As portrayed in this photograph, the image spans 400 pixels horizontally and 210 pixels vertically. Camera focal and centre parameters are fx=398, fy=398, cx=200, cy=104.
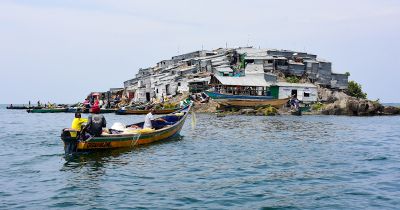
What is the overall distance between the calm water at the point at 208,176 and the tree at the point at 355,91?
5329cm

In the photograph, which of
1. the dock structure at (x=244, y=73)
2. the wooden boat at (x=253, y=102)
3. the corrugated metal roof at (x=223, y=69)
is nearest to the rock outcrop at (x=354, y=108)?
the wooden boat at (x=253, y=102)

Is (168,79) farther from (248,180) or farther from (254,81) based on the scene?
(248,180)

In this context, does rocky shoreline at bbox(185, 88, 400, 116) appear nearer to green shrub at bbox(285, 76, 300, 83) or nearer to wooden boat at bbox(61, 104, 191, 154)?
green shrub at bbox(285, 76, 300, 83)

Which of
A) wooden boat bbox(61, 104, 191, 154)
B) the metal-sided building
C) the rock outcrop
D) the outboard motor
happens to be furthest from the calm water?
the metal-sided building

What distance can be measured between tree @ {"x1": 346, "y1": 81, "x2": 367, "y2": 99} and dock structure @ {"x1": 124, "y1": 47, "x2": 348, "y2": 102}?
113 cm

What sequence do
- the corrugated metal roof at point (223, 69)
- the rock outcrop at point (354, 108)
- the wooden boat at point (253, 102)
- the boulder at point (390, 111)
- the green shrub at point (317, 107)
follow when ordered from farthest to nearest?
the corrugated metal roof at point (223, 69) → the boulder at point (390, 111) → the green shrub at point (317, 107) → the wooden boat at point (253, 102) → the rock outcrop at point (354, 108)

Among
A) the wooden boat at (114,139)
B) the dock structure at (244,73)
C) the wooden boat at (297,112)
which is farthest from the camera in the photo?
the dock structure at (244,73)

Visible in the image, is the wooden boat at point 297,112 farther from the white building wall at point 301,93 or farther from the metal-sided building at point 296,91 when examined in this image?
the white building wall at point 301,93

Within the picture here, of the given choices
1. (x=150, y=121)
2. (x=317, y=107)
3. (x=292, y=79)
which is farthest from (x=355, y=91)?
(x=150, y=121)

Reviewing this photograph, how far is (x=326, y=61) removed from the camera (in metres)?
76.1

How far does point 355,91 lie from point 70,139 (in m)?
66.1

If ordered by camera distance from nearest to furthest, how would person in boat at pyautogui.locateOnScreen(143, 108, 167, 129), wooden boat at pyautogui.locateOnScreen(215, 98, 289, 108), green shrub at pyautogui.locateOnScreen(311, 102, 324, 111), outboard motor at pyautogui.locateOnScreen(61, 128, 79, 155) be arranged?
outboard motor at pyautogui.locateOnScreen(61, 128, 79, 155) → person in boat at pyautogui.locateOnScreen(143, 108, 167, 129) → wooden boat at pyautogui.locateOnScreen(215, 98, 289, 108) → green shrub at pyautogui.locateOnScreen(311, 102, 324, 111)

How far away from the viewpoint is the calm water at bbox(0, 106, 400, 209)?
11.0 m

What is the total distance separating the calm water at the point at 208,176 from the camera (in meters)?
11.0
